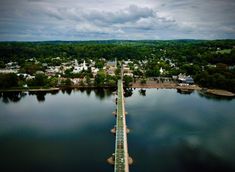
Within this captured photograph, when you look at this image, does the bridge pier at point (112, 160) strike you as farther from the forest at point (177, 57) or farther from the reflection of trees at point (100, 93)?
the forest at point (177, 57)

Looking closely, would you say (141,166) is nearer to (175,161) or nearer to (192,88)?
(175,161)

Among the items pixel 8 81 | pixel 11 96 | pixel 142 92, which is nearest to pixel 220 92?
pixel 142 92

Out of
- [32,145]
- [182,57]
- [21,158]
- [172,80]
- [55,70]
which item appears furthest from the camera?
[182,57]

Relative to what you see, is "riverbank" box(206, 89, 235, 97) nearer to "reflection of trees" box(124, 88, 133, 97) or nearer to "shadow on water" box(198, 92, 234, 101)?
"shadow on water" box(198, 92, 234, 101)

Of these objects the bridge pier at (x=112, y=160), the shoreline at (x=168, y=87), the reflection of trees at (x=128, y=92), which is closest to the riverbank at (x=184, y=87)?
the shoreline at (x=168, y=87)

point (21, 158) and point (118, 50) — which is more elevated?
point (118, 50)

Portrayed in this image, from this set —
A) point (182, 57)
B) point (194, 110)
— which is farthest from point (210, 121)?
point (182, 57)

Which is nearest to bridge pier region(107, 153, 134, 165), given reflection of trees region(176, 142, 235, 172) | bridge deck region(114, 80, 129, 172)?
bridge deck region(114, 80, 129, 172)

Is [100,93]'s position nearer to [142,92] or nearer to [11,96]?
[142,92]
